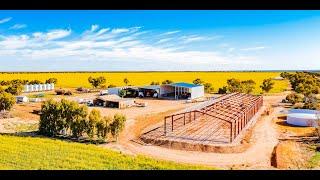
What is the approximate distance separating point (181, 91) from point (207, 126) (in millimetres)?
19947

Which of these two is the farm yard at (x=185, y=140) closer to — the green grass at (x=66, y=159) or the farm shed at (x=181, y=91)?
the green grass at (x=66, y=159)

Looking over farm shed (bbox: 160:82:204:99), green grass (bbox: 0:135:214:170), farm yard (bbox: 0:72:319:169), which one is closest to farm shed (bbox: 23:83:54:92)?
farm shed (bbox: 160:82:204:99)

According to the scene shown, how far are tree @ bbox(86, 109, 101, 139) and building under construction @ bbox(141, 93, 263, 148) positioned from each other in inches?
113

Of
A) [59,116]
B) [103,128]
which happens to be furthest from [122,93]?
[103,128]

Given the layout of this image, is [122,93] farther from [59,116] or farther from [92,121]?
[92,121]

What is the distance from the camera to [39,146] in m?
18.9

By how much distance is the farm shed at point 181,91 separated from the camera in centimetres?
4547

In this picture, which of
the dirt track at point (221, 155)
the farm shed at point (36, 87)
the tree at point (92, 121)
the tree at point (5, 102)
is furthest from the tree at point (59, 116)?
the farm shed at point (36, 87)

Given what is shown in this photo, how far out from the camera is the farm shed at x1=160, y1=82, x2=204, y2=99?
45.5 metres

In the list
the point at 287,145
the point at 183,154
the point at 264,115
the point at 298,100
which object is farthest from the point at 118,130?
the point at 298,100

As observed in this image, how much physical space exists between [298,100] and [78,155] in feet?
102

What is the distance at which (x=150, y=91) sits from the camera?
155 ft
